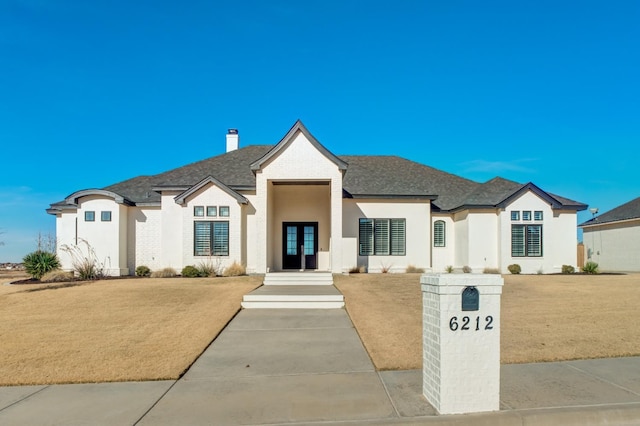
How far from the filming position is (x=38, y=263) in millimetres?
18859

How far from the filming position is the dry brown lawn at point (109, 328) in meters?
7.11

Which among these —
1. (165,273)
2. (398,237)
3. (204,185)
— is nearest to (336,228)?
(398,237)

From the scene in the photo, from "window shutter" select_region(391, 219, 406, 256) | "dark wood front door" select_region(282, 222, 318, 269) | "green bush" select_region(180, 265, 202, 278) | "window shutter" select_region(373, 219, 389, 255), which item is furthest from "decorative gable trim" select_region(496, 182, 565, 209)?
"green bush" select_region(180, 265, 202, 278)

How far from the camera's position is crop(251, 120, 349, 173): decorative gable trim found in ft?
65.5

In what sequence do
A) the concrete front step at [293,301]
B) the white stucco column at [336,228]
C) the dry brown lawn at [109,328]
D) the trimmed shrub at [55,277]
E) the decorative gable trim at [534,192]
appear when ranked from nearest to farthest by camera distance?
the dry brown lawn at [109,328]
the concrete front step at [293,301]
the trimmed shrub at [55,277]
the white stucco column at [336,228]
the decorative gable trim at [534,192]

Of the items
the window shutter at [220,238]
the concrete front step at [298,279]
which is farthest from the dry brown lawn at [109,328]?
the window shutter at [220,238]

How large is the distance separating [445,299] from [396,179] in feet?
65.9

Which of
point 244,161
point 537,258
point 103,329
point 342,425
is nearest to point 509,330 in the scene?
point 342,425

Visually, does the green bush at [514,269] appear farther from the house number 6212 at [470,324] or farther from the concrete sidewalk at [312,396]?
the house number 6212 at [470,324]

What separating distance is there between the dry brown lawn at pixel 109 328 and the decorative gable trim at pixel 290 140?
579cm

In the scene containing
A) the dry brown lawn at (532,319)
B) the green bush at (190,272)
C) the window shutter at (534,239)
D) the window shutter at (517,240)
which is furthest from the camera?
the window shutter at (534,239)

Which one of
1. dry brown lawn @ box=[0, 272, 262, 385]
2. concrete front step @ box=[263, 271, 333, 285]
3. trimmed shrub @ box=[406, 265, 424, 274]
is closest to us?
dry brown lawn @ box=[0, 272, 262, 385]

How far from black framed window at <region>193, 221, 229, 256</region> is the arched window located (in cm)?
1100

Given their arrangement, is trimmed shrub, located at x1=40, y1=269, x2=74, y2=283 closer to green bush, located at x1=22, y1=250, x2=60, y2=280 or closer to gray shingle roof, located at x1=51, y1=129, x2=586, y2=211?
green bush, located at x1=22, y1=250, x2=60, y2=280
